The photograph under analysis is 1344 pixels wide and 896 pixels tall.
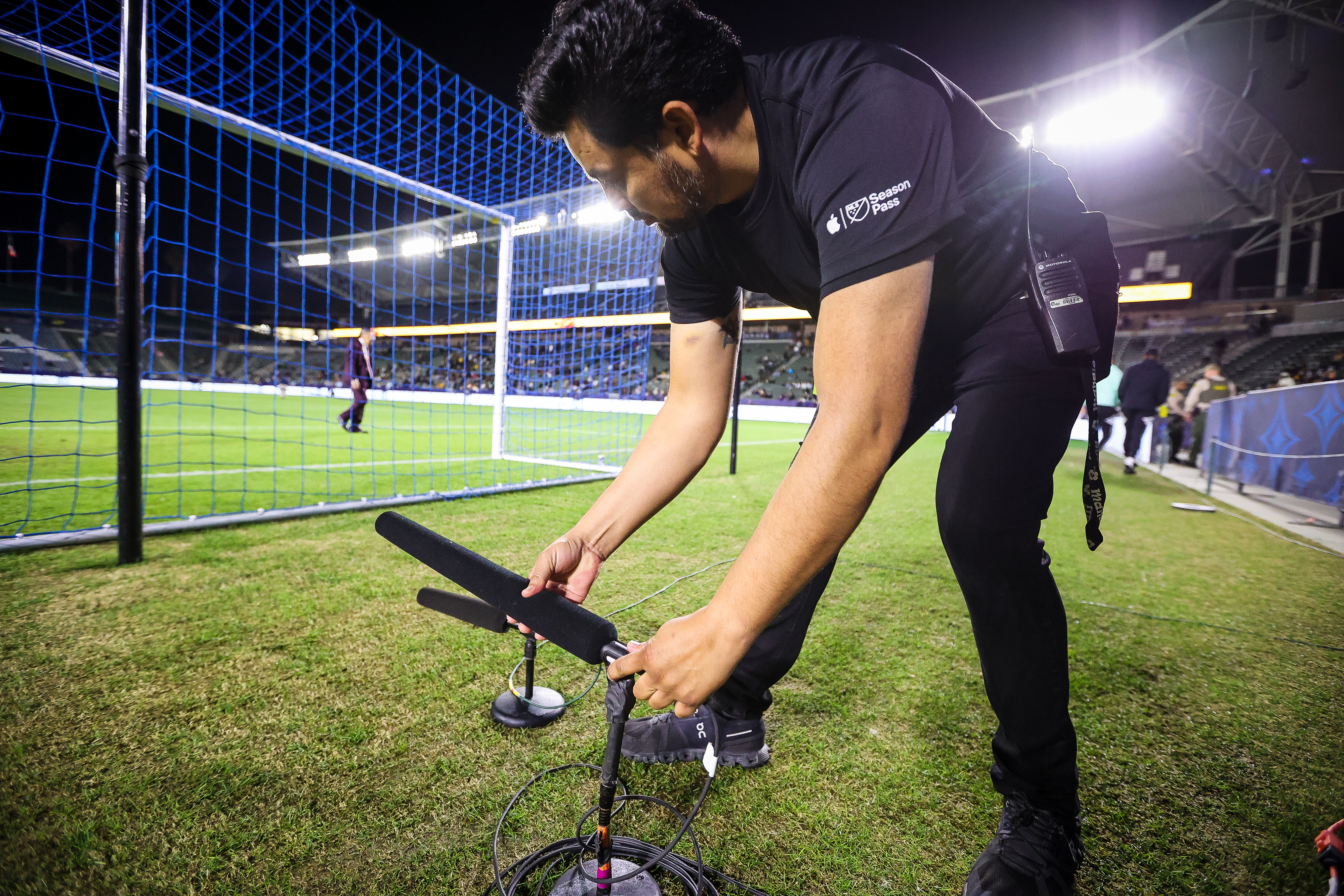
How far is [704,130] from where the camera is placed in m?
0.84

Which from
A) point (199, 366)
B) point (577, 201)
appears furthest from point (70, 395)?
point (577, 201)

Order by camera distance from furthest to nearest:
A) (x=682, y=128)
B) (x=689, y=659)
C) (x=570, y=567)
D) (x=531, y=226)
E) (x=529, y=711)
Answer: (x=531, y=226), (x=529, y=711), (x=570, y=567), (x=682, y=128), (x=689, y=659)

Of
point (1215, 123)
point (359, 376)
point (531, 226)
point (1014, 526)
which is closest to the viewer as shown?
point (1014, 526)

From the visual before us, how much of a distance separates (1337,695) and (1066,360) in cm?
181

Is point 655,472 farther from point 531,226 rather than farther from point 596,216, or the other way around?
point 596,216

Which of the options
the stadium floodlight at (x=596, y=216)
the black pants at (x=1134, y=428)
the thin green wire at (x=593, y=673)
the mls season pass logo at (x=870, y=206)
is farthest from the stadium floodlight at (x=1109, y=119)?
the mls season pass logo at (x=870, y=206)

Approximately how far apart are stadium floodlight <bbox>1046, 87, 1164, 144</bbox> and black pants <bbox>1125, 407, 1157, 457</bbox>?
46.4 ft

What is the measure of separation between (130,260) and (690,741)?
3013mm

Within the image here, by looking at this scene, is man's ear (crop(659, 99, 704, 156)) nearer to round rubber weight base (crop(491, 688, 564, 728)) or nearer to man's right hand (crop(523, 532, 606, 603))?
man's right hand (crop(523, 532, 606, 603))

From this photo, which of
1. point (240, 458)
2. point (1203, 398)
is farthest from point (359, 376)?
point (1203, 398)

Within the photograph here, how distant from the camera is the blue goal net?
3191 mm

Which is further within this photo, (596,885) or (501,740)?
(501,740)

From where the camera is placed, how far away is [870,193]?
0.69 meters

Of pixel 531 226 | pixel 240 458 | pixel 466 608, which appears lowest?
pixel 240 458
